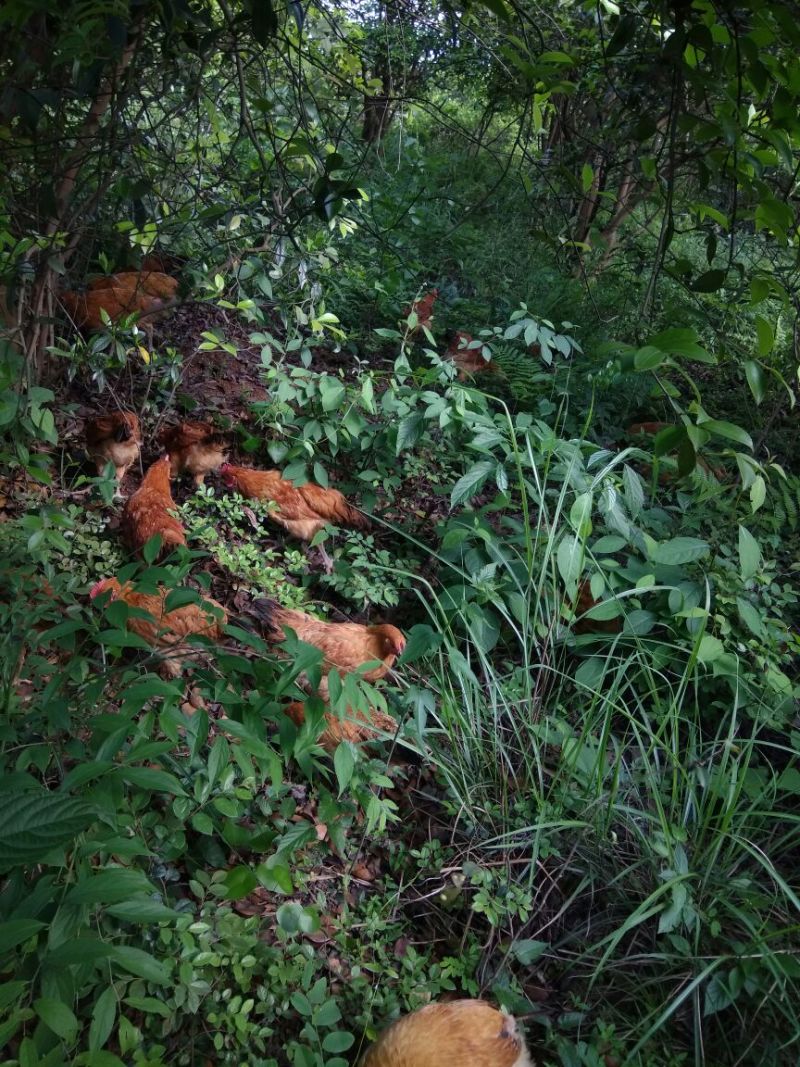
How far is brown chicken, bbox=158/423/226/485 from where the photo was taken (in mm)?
3031

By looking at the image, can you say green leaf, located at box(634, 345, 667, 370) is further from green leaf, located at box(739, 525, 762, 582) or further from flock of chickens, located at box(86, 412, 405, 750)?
green leaf, located at box(739, 525, 762, 582)

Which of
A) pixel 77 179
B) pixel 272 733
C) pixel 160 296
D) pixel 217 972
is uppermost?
pixel 77 179

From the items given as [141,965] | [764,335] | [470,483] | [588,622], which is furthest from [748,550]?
[141,965]

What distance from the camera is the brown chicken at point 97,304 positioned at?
3.25 meters

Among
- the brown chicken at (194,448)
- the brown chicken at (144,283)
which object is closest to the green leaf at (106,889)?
the brown chicken at (194,448)

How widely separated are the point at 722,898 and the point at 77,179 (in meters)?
3.05

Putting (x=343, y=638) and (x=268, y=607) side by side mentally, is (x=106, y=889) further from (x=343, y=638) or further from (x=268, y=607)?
(x=268, y=607)

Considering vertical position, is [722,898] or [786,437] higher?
[786,437]

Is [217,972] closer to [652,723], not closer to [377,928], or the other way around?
[377,928]

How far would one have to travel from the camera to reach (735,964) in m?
1.75

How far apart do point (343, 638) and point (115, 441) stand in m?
1.36

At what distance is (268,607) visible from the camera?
2.42 meters

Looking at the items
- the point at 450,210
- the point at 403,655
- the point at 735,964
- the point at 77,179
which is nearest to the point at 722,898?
the point at 735,964

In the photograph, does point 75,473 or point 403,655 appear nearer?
point 403,655
